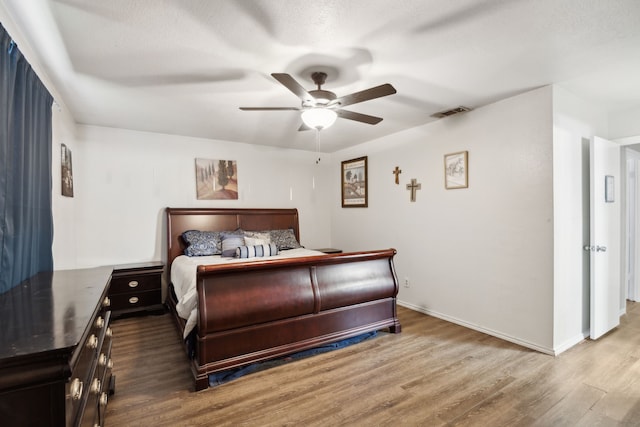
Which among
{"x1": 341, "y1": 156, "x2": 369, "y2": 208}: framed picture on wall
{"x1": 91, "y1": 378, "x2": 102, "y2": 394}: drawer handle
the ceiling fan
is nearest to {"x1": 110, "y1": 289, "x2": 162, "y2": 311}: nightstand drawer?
{"x1": 91, "y1": 378, "x2": 102, "y2": 394}: drawer handle

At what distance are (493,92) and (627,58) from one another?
903 mm

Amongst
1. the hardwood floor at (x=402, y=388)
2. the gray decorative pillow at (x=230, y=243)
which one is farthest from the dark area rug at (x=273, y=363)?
the gray decorative pillow at (x=230, y=243)

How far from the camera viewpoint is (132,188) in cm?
417

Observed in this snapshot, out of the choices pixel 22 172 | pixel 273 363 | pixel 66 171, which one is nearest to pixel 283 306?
pixel 273 363

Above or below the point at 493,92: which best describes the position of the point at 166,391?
below

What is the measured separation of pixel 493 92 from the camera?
2.93m

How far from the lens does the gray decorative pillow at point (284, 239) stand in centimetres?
462

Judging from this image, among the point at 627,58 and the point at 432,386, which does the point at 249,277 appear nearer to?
the point at 432,386

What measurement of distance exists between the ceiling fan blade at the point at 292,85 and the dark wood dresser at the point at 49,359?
1568 millimetres

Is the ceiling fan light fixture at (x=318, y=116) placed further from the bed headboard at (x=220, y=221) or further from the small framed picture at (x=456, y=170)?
the bed headboard at (x=220, y=221)

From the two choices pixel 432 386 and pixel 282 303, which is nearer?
pixel 432 386

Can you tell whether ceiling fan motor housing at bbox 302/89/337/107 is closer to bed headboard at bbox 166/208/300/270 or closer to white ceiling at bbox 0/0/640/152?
white ceiling at bbox 0/0/640/152

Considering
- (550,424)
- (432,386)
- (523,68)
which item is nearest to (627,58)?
(523,68)

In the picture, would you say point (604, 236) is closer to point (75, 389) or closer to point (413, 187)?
point (413, 187)
